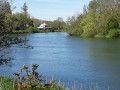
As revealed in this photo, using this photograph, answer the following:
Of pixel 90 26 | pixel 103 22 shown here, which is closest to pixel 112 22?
pixel 103 22

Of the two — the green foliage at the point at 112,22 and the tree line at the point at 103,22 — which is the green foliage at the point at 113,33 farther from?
the green foliage at the point at 112,22

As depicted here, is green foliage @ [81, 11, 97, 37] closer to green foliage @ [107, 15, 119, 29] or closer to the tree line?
the tree line

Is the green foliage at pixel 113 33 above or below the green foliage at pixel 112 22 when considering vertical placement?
below

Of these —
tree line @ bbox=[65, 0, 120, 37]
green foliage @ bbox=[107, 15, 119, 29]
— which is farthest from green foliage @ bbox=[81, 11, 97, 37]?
green foliage @ bbox=[107, 15, 119, 29]

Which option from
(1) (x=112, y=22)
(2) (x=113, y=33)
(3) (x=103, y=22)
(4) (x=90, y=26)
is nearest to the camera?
(2) (x=113, y=33)

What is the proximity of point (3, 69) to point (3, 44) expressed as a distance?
4.84 metres

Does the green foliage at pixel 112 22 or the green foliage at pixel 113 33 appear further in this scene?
the green foliage at pixel 112 22

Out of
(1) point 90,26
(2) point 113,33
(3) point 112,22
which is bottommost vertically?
(2) point 113,33

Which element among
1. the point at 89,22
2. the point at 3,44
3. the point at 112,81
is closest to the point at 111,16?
the point at 89,22

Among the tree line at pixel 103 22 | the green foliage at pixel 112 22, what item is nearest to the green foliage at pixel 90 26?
the tree line at pixel 103 22

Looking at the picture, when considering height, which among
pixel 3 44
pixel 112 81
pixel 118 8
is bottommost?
pixel 112 81

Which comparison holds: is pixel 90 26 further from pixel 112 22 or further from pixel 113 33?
pixel 113 33

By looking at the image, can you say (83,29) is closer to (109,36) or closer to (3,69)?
(109,36)

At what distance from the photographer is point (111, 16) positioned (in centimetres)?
4362
